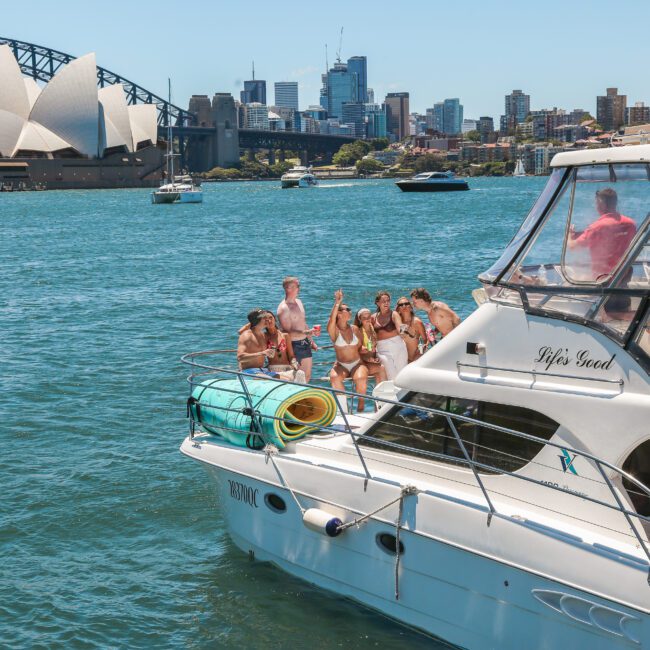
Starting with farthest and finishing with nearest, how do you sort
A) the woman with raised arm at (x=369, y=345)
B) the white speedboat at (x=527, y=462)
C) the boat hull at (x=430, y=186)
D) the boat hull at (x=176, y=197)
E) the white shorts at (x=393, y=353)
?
the boat hull at (x=430, y=186) < the boat hull at (x=176, y=197) < the woman with raised arm at (x=369, y=345) < the white shorts at (x=393, y=353) < the white speedboat at (x=527, y=462)

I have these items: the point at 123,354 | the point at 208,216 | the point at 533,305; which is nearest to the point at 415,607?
the point at 533,305

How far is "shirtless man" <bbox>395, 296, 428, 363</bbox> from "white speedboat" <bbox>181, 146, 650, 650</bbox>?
211 centimetres

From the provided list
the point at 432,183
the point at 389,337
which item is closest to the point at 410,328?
the point at 389,337

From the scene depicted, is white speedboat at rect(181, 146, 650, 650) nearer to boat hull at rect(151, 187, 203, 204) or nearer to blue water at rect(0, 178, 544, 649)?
blue water at rect(0, 178, 544, 649)

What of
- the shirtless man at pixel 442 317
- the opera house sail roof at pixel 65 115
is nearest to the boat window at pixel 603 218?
the shirtless man at pixel 442 317

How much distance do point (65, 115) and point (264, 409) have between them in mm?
122734

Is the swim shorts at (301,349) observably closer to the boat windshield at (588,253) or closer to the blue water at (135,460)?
the blue water at (135,460)

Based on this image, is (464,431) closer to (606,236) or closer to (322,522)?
(322,522)

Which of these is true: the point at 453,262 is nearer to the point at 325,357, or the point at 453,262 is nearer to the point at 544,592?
the point at 325,357

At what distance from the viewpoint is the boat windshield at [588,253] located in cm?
593

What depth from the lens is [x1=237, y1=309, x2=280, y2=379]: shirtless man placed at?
28.7 feet

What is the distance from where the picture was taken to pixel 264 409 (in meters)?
7.60

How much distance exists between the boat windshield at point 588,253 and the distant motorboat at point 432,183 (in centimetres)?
11110

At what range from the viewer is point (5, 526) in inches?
384
